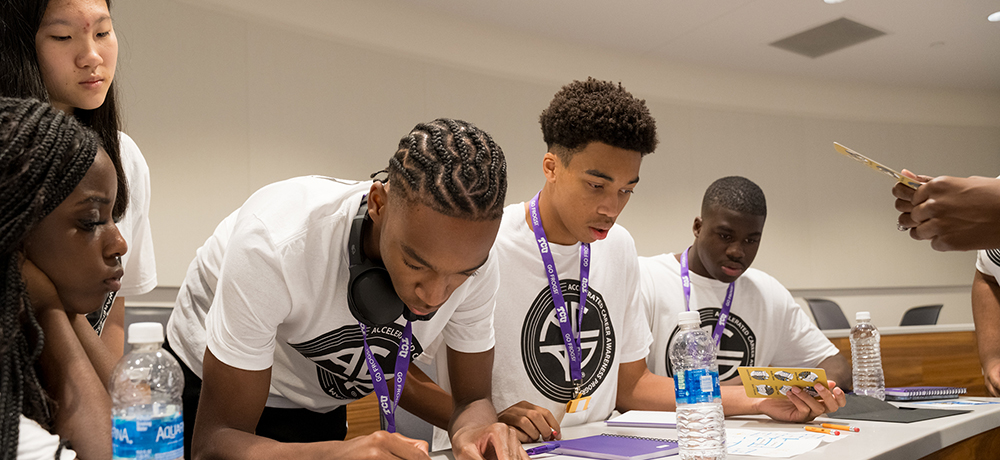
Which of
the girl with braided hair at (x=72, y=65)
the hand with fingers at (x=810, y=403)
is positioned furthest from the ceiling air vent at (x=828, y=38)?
the girl with braided hair at (x=72, y=65)

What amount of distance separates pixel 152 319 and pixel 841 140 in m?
6.70

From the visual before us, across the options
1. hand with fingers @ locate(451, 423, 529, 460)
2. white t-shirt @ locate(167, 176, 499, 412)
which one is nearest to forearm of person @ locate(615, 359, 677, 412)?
white t-shirt @ locate(167, 176, 499, 412)

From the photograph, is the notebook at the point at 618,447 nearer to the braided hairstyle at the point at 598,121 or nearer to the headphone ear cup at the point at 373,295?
the headphone ear cup at the point at 373,295

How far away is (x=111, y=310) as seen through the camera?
1561mm

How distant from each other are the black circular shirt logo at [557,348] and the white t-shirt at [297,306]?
38 cm

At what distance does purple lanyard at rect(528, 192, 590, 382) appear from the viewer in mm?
1908

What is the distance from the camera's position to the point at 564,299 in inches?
78.7

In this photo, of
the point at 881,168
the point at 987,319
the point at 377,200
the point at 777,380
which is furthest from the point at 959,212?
the point at 987,319

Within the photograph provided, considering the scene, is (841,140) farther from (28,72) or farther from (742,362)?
(28,72)

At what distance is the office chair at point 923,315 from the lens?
5.80 meters

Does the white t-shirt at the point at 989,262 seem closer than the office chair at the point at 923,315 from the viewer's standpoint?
Yes

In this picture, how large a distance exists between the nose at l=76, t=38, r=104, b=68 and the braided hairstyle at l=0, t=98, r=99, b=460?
A: 0.48 metres

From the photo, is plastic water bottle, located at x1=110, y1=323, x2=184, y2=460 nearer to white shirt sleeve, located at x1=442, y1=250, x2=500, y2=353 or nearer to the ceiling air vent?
white shirt sleeve, located at x1=442, y1=250, x2=500, y2=353

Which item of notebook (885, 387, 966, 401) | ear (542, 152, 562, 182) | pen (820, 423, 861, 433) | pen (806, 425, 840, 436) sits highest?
ear (542, 152, 562, 182)
